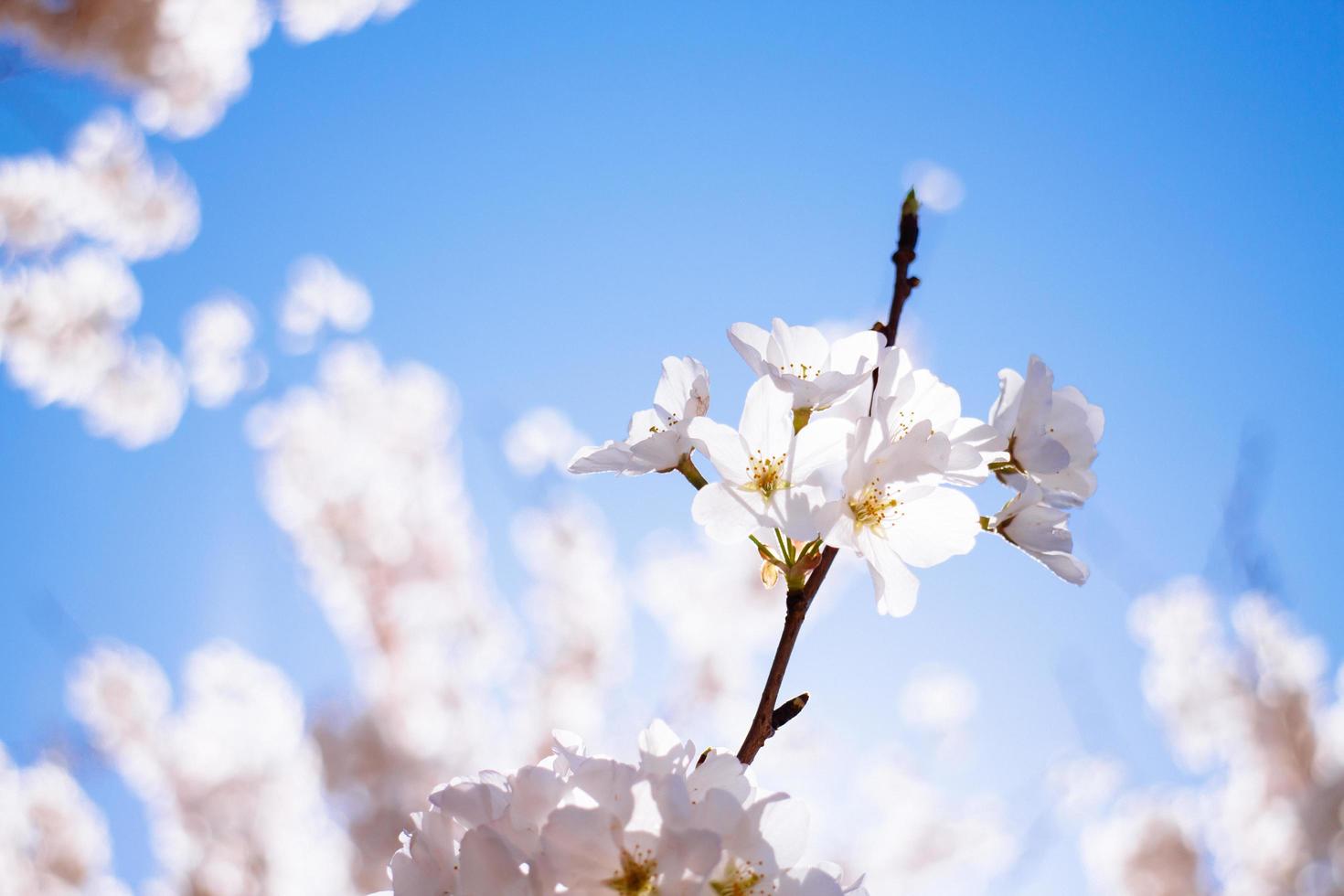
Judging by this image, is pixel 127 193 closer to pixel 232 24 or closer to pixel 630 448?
pixel 232 24

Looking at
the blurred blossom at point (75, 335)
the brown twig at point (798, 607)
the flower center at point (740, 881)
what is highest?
the blurred blossom at point (75, 335)

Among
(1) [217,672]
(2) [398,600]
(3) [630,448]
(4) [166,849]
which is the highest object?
(2) [398,600]

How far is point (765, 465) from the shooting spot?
3.09ft

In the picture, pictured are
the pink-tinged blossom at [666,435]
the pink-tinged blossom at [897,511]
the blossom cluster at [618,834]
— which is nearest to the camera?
the blossom cluster at [618,834]

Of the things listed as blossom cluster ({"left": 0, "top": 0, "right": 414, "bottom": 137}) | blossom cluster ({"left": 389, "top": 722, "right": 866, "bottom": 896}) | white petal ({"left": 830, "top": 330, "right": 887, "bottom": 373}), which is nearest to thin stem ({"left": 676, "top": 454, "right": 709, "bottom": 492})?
white petal ({"left": 830, "top": 330, "right": 887, "bottom": 373})

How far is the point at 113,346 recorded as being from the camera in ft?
23.9

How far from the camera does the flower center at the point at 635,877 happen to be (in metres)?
0.77

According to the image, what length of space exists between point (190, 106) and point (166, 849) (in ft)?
A: 19.7

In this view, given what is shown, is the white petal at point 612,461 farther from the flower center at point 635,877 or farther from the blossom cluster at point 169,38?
the blossom cluster at point 169,38

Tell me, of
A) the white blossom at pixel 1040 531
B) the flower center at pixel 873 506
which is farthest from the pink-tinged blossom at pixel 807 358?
the white blossom at pixel 1040 531

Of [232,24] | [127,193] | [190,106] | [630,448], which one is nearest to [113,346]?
[127,193]

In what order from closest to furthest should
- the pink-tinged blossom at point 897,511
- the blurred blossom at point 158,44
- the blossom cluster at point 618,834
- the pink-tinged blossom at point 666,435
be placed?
the blossom cluster at point 618,834, the pink-tinged blossom at point 897,511, the pink-tinged blossom at point 666,435, the blurred blossom at point 158,44

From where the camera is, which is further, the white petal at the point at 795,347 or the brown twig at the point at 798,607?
the white petal at the point at 795,347

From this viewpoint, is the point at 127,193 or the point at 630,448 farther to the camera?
the point at 127,193
